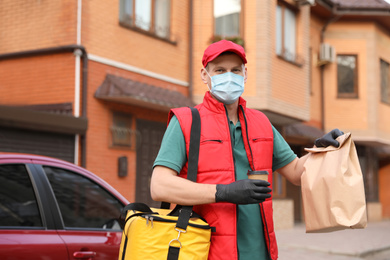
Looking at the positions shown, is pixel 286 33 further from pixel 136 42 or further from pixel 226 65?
pixel 226 65

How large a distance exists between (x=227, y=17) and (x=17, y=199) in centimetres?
1117

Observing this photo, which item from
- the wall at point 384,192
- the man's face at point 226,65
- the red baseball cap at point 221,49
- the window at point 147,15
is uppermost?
the window at point 147,15

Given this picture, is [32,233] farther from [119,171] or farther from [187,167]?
[119,171]

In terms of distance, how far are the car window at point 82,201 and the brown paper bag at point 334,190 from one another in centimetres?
207

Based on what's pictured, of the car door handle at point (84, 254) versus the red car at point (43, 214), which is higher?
the red car at point (43, 214)

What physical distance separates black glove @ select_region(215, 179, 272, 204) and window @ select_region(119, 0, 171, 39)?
964 cm

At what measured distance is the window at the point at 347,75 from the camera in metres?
20.9

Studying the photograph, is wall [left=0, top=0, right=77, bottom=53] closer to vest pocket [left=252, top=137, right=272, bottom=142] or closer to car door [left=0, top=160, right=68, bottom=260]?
car door [left=0, top=160, right=68, bottom=260]

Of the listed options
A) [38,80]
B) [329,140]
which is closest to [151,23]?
[38,80]

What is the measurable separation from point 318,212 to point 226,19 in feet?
40.0

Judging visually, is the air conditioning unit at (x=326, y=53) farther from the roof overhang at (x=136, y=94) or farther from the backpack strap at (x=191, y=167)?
the backpack strap at (x=191, y=167)

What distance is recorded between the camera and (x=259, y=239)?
271cm

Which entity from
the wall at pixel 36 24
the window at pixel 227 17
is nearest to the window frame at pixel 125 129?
the wall at pixel 36 24

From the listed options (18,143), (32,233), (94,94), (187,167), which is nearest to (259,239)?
(187,167)
